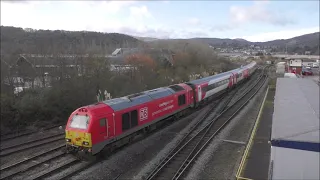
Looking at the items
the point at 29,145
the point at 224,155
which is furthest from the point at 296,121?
the point at 29,145

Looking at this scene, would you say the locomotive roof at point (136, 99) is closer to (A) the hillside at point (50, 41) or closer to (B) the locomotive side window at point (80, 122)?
(B) the locomotive side window at point (80, 122)

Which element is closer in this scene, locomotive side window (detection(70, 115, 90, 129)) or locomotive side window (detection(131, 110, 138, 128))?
locomotive side window (detection(70, 115, 90, 129))

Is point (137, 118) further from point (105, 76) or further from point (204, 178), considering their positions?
point (105, 76)

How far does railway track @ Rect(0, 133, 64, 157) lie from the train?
4.56m

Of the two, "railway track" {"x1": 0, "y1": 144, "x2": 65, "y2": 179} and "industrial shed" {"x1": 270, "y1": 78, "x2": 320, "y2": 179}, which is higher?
"industrial shed" {"x1": 270, "y1": 78, "x2": 320, "y2": 179}

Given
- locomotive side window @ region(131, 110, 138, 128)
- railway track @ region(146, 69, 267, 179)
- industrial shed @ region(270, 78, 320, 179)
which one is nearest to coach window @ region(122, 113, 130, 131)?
locomotive side window @ region(131, 110, 138, 128)

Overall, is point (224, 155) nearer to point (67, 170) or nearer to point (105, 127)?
point (105, 127)

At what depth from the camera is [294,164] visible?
641 centimetres

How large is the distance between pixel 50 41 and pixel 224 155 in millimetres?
53547

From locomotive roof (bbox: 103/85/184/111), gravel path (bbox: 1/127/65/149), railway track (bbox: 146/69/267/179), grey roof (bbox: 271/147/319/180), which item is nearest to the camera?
grey roof (bbox: 271/147/319/180)

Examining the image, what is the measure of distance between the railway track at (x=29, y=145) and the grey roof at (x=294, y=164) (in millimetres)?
15676

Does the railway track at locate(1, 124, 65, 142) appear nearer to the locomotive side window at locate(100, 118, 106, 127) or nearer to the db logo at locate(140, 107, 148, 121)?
the db logo at locate(140, 107, 148, 121)

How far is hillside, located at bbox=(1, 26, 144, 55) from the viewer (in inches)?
1644

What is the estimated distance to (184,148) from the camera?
16.6m
